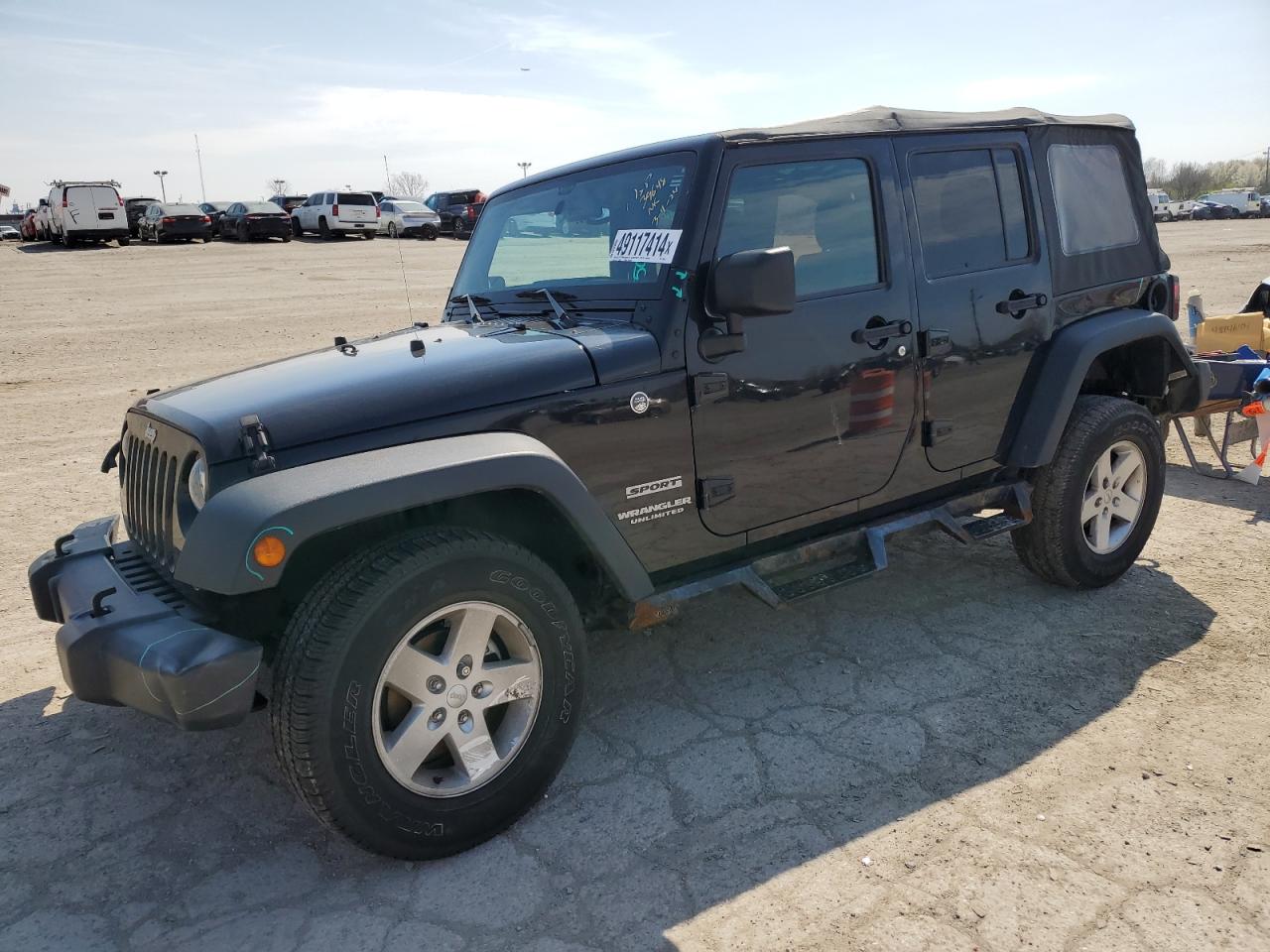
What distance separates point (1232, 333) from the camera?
6672mm

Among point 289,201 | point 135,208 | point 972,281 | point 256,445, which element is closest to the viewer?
point 256,445

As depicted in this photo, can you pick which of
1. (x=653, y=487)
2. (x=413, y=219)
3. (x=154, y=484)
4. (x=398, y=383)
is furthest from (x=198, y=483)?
(x=413, y=219)

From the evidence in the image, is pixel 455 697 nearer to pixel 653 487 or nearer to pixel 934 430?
pixel 653 487

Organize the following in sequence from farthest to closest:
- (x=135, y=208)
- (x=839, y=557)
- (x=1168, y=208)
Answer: (x=1168, y=208)
(x=135, y=208)
(x=839, y=557)

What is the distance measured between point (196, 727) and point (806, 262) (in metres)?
2.40

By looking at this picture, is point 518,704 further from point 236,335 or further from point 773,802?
point 236,335

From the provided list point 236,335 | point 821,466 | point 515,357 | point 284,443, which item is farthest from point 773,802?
point 236,335

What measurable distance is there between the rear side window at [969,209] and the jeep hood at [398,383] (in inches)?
54.9

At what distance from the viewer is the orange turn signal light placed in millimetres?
2285

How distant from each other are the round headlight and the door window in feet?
5.59

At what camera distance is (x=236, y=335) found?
12.8 meters

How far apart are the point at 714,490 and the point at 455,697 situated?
1078mm

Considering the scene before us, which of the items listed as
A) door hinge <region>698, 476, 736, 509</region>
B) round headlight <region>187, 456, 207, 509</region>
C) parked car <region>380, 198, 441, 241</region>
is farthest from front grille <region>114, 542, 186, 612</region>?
parked car <region>380, 198, 441, 241</region>

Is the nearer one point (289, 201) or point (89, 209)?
point (89, 209)
